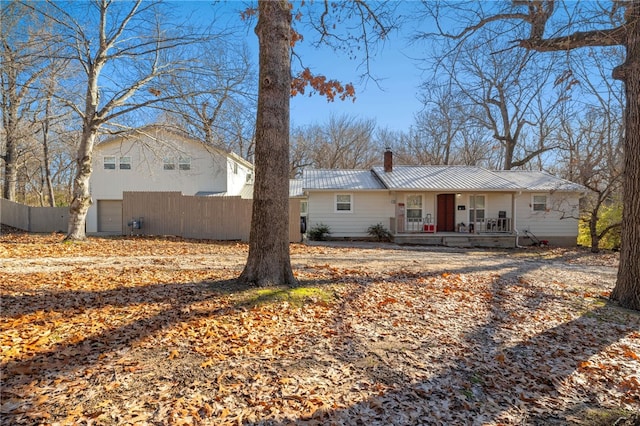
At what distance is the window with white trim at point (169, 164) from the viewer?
19.7 m

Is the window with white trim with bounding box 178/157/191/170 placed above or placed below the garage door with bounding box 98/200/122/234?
above

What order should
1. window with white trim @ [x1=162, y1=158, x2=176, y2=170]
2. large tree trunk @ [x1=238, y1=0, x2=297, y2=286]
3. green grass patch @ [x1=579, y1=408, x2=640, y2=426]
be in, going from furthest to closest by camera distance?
window with white trim @ [x1=162, y1=158, x2=176, y2=170] → large tree trunk @ [x1=238, y1=0, x2=297, y2=286] → green grass patch @ [x1=579, y1=408, x2=640, y2=426]

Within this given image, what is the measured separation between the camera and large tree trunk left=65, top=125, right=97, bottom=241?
11719 millimetres

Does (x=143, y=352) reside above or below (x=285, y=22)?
below

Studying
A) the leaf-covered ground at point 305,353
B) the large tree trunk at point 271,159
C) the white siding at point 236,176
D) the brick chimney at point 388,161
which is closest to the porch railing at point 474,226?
the brick chimney at point 388,161

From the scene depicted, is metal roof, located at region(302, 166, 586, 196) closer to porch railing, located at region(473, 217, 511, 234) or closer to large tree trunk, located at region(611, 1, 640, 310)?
porch railing, located at region(473, 217, 511, 234)

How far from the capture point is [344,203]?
17734 mm

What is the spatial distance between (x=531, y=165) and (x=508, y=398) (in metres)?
35.0

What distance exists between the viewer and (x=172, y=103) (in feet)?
37.0

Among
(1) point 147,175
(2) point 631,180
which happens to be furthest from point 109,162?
(2) point 631,180

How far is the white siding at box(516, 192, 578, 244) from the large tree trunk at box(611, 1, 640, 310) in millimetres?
13184

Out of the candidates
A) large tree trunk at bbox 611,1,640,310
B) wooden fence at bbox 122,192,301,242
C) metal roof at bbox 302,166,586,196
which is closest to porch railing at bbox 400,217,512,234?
metal roof at bbox 302,166,586,196

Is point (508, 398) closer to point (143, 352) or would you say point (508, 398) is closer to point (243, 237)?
point (143, 352)

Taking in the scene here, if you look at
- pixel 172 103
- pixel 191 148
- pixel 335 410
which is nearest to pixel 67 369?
pixel 335 410
